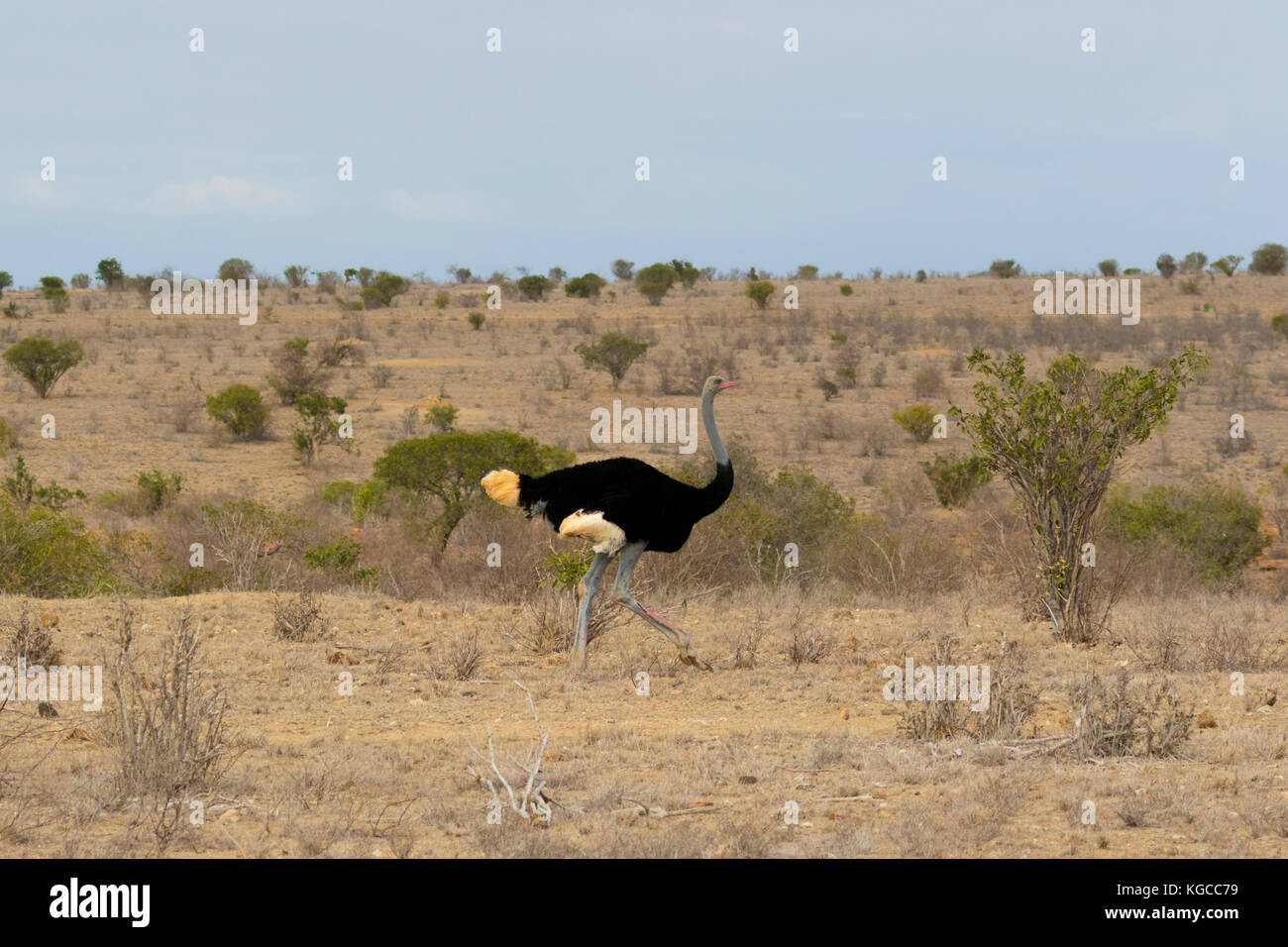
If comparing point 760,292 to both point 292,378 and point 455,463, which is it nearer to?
point 292,378

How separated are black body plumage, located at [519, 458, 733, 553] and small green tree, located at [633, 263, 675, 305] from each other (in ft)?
140

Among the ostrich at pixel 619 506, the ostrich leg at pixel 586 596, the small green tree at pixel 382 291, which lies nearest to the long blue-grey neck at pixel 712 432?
the ostrich at pixel 619 506

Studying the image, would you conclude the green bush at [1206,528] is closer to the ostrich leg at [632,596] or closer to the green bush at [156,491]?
the ostrich leg at [632,596]

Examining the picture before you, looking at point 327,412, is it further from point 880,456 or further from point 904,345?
point 904,345

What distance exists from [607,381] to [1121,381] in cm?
2255

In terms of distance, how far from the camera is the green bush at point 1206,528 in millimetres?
17391

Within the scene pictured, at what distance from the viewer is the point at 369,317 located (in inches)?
1893

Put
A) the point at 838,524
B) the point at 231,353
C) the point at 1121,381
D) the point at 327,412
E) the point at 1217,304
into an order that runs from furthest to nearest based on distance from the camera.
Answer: the point at 1217,304 → the point at 231,353 → the point at 327,412 → the point at 838,524 → the point at 1121,381

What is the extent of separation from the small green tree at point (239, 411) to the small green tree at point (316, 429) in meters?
1.33

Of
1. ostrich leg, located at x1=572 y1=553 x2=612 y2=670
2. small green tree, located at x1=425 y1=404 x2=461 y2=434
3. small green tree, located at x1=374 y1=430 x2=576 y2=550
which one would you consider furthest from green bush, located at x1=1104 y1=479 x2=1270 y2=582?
small green tree, located at x1=425 y1=404 x2=461 y2=434

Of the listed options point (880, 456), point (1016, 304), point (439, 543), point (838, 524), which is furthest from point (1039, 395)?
point (1016, 304)

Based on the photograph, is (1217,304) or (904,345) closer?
(904,345)

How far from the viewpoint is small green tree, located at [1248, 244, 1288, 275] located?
61.9 metres

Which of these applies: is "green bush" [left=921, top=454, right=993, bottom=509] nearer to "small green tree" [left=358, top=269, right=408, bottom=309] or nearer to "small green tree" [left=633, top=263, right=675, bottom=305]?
"small green tree" [left=633, top=263, right=675, bottom=305]
